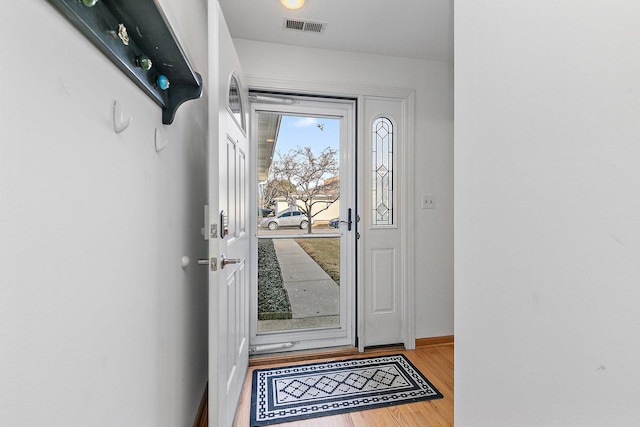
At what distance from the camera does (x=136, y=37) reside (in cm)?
76

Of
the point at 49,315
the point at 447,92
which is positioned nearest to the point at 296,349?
the point at 49,315

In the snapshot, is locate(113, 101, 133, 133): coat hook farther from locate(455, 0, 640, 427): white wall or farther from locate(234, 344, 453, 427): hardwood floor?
locate(234, 344, 453, 427): hardwood floor

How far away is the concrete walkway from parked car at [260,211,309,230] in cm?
13

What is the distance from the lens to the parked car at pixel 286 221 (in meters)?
2.52

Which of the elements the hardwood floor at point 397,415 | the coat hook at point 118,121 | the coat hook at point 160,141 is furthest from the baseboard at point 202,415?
the coat hook at point 118,121

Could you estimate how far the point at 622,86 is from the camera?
56 cm

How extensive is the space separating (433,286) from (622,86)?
2.30 m

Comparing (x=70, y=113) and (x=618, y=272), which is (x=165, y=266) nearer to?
(x=70, y=113)

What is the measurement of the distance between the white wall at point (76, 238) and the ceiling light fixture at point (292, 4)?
98 centimetres

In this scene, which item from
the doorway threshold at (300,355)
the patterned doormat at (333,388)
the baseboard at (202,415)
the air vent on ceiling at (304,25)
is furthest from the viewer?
the doorway threshold at (300,355)

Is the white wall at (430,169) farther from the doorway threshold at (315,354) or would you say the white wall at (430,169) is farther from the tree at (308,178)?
the tree at (308,178)

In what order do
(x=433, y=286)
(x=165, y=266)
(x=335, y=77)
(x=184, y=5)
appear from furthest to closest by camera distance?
(x=433, y=286)
(x=335, y=77)
(x=184, y=5)
(x=165, y=266)

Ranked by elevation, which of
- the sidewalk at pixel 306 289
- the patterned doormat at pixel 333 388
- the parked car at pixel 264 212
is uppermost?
the parked car at pixel 264 212

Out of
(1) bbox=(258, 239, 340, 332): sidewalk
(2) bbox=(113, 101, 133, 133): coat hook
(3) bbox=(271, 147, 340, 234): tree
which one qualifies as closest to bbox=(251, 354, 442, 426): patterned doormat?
(1) bbox=(258, 239, 340, 332): sidewalk
